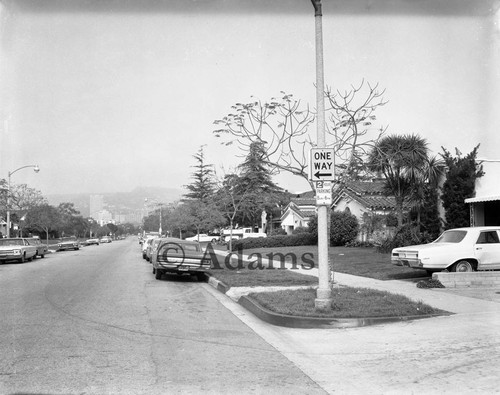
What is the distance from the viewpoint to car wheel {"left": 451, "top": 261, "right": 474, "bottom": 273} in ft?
49.4

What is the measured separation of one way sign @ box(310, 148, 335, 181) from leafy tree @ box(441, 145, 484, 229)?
537 inches

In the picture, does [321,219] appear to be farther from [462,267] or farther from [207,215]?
[207,215]

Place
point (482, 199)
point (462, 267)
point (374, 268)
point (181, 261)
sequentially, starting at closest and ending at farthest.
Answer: point (462, 267) < point (181, 261) < point (374, 268) < point (482, 199)

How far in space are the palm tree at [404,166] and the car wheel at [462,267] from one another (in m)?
8.42

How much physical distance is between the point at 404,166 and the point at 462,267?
10.0 meters

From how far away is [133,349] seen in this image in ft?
24.7

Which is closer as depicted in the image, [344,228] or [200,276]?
[200,276]

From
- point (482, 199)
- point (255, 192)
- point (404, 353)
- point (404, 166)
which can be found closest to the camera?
point (404, 353)

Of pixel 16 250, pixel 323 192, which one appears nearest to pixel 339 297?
pixel 323 192

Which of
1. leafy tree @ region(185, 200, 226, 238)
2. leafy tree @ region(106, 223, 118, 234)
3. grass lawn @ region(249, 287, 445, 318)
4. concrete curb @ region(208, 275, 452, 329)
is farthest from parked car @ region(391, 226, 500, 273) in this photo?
leafy tree @ region(106, 223, 118, 234)

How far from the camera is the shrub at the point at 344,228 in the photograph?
112ft

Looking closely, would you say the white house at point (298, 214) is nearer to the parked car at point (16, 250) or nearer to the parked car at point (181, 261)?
the parked car at point (16, 250)

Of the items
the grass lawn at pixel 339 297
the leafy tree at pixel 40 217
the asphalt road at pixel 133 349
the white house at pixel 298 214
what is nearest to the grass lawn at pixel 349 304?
the grass lawn at pixel 339 297

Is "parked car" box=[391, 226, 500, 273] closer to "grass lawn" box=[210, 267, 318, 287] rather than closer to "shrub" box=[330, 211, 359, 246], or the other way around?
"grass lawn" box=[210, 267, 318, 287]
